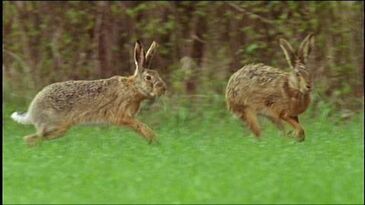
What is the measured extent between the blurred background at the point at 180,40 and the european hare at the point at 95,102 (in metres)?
3.09

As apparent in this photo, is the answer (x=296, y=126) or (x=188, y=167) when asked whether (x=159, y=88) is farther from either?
(x=188, y=167)

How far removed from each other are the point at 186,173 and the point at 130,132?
11.8 ft

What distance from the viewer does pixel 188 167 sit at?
33.3ft

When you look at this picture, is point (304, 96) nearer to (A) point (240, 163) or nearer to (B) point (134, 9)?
(A) point (240, 163)

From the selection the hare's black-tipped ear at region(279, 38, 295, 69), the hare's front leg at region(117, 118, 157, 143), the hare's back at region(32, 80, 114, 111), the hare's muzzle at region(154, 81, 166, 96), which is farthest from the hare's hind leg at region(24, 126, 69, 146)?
the hare's black-tipped ear at region(279, 38, 295, 69)

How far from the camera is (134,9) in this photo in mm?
16359

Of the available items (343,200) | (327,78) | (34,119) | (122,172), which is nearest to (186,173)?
(122,172)

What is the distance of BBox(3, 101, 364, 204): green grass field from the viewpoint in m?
8.89

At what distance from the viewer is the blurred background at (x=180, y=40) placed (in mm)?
16172

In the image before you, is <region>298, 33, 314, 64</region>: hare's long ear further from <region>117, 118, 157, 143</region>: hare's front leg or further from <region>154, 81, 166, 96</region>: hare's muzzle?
<region>117, 118, 157, 143</region>: hare's front leg

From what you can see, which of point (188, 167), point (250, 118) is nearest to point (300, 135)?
point (250, 118)

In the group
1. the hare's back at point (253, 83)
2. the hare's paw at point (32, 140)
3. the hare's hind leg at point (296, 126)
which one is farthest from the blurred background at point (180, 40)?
the hare's paw at point (32, 140)

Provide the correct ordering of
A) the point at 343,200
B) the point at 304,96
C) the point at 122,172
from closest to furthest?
the point at 343,200 < the point at 122,172 < the point at 304,96

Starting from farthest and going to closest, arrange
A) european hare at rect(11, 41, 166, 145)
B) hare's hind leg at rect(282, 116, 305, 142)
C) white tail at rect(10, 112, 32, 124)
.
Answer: white tail at rect(10, 112, 32, 124), european hare at rect(11, 41, 166, 145), hare's hind leg at rect(282, 116, 305, 142)
